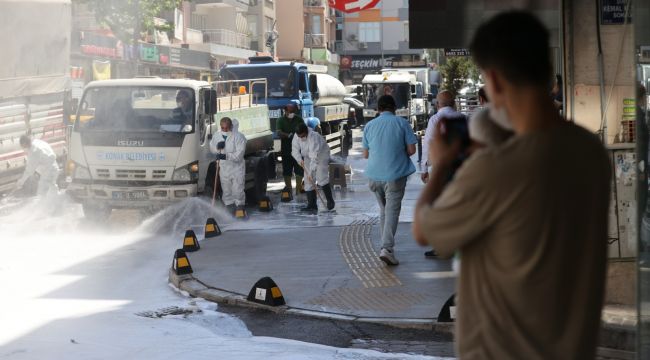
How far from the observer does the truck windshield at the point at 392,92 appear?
4116 cm

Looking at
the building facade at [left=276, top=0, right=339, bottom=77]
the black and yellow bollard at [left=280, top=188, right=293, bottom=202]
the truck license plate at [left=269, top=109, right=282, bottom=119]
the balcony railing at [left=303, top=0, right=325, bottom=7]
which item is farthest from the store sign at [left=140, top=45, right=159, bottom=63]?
the balcony railing at [left=303, top=0, right=325, bottom=7]

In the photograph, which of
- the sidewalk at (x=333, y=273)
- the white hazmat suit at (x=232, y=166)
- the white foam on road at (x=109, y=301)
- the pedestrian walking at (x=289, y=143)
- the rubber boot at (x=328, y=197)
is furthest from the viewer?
the pedestrian walking at (x=289, y=143)

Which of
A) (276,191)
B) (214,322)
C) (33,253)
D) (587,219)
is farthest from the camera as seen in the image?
(276,191)

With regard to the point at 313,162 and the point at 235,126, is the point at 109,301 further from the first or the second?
the point at 313,162

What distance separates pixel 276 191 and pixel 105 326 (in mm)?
12665

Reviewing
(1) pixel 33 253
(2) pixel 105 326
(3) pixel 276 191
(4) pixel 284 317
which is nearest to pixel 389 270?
(4) pixel 284 317

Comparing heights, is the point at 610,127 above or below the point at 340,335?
above

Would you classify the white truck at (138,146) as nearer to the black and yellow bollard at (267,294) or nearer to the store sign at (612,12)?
the black and yellow bollard at (267,294)

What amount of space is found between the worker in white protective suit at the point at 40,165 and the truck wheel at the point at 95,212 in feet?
6.46

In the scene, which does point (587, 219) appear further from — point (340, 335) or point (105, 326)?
point (105, 326)

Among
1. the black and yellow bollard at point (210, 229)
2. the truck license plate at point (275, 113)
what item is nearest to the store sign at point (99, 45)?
the truck license plate at point (275, 113)

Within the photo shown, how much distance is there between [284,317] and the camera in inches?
335

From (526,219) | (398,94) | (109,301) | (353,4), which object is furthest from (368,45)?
(526,219)

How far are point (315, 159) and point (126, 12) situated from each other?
12678mm
